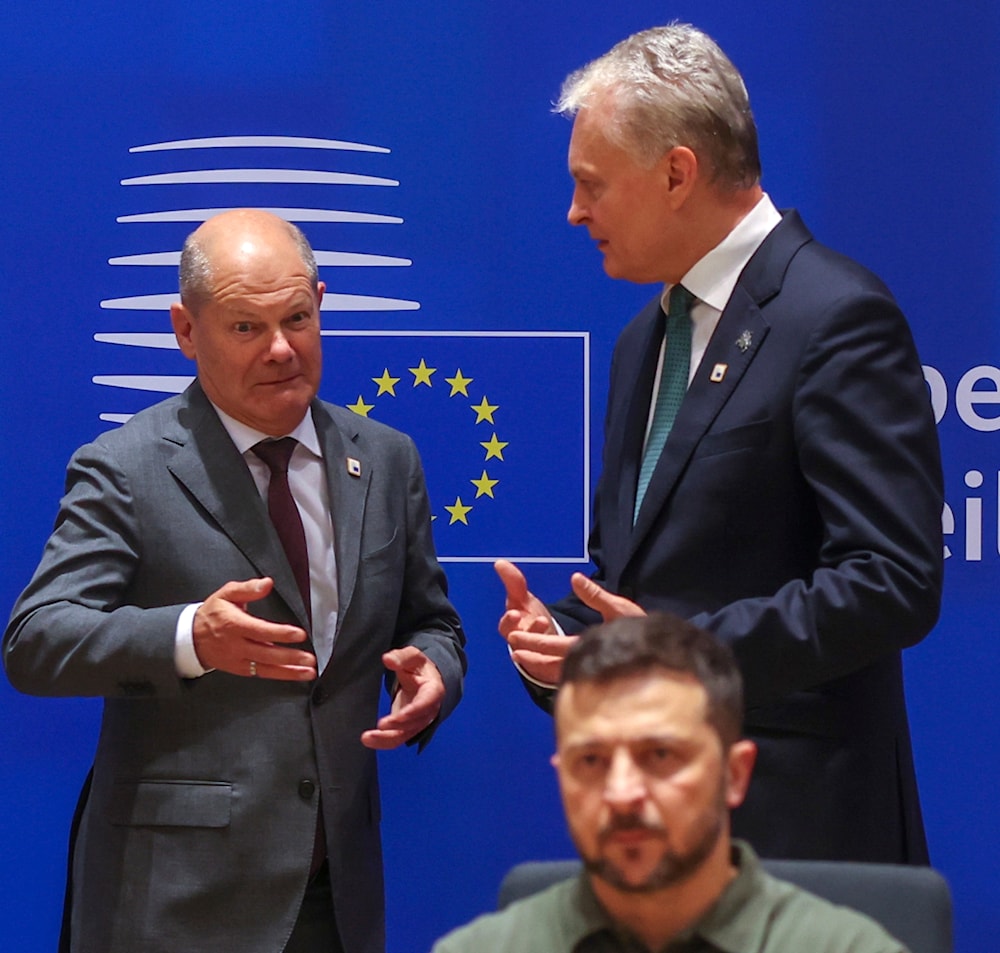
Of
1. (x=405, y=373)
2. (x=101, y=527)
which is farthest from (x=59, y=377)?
(x=101, y=527)

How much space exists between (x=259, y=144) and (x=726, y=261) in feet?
4.79

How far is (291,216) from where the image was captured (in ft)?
12.6

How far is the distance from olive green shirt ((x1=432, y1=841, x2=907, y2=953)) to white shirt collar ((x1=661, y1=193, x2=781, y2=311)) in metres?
1.22

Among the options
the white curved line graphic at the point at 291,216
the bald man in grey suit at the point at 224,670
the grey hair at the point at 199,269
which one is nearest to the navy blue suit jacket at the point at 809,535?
the bald man in grey suit at the point at 224,670

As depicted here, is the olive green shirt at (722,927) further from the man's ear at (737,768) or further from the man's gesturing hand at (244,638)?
the man's gesturing hand at (244,638)

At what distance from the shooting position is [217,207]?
12.6ft

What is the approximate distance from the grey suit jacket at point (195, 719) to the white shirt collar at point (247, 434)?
3 centimetres

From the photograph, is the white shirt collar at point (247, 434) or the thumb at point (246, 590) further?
the white shirt collar at point (247, 434)

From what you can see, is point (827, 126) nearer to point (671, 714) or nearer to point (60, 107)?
point (60, 107)

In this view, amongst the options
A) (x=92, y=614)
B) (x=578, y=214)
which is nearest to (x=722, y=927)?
(x=92, y=614)

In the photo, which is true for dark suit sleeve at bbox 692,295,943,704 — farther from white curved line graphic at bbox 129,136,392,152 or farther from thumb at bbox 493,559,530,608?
white curved line graphic at bbox 129,136,392,152

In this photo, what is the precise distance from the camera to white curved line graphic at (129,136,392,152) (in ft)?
12.5

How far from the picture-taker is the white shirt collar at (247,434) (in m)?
2.97

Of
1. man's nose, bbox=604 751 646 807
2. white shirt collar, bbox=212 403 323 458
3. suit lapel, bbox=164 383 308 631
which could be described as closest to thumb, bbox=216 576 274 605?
suit lapel, bbox=164 383 308 631
